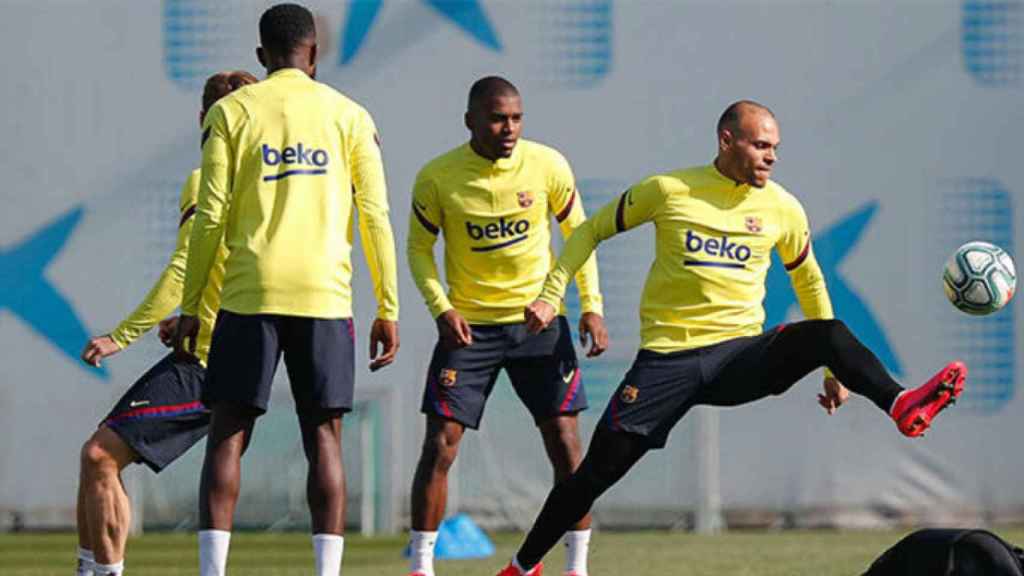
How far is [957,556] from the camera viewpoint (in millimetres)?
5852

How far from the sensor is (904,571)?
601cm

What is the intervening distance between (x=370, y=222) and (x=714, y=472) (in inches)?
316

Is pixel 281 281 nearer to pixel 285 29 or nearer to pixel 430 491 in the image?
pixel 285 29

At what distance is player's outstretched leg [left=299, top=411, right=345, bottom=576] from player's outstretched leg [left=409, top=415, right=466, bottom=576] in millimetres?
1836

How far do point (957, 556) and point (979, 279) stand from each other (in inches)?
81.9

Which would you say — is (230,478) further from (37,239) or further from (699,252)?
(37,239)

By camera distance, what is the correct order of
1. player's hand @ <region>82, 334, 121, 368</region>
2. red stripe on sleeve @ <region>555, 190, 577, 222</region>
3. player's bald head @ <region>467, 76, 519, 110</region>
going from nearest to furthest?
player's hand @ <region>82, 334, 121, 368</region>, player's bald head @ <region>467, 76, 519, 110</region>, red stripe on sleeve @ <region>555, 190, 577, 222</region>

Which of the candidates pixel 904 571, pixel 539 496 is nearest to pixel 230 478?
pixel 904 571

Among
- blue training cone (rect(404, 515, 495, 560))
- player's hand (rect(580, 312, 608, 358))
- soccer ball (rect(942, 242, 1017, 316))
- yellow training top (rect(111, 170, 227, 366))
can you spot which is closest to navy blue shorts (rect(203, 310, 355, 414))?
yellow training top (rect(111, 170, 227, 366))

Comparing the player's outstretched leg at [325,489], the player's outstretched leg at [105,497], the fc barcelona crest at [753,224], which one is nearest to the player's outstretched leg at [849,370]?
the fc barcelona crest at [753,224]

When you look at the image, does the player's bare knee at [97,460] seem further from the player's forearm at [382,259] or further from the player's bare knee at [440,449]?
the player's bare knee at [440,449]

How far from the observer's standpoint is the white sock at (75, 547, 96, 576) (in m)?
7.30

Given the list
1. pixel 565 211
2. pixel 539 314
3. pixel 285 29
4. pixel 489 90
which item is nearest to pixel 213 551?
pixel 285 29

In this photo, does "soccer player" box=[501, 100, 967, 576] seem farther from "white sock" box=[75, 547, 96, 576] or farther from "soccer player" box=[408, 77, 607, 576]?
"white sock" box=[75, 547, 96, 576]
